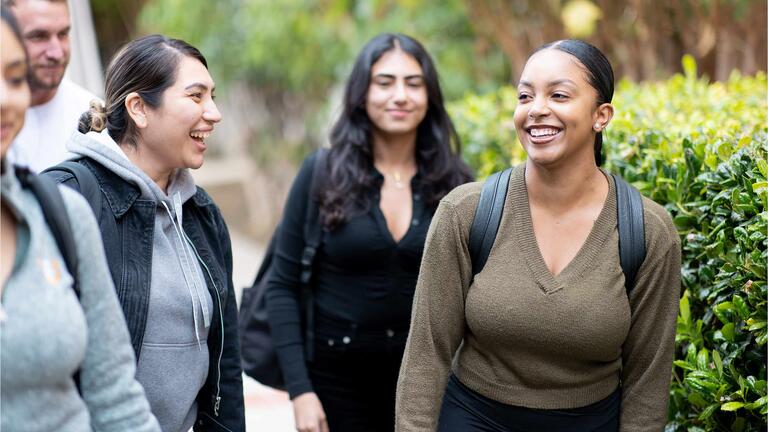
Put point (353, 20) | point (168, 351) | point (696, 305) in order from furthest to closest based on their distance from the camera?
point (353, 20) → point (696, 305) → point (168, 351)

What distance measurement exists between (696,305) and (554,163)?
2.98ft

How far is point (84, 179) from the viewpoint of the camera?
2666mm

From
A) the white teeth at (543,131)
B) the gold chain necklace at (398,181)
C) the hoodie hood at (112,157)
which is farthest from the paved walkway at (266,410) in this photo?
the white teeth at (543,131)

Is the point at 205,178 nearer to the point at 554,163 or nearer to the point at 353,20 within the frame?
the point at 353,20

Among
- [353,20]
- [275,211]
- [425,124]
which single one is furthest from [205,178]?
[425,124]

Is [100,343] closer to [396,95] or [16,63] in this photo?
[16,63]

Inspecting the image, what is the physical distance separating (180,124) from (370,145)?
1.39 metres

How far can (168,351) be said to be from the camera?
2.79 meters

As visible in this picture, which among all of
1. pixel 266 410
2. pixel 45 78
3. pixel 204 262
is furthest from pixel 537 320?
pixel 266 410

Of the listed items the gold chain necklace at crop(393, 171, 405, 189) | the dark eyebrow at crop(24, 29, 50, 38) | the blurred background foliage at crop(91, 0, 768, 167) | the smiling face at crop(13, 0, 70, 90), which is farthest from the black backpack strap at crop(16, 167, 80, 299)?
the blurred background foliage at crop(91, 0, 768, 167)

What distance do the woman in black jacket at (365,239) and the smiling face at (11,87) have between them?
1.97m

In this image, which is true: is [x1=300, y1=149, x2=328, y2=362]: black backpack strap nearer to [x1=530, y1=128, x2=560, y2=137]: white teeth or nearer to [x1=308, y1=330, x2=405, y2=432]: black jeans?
[x1=308, y1=330, x2=405, y2=432]: black jeans

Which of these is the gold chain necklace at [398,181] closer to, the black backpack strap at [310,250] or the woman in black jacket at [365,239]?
the woman in black jacket at [365,239]

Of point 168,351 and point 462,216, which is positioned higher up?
point 462,216
